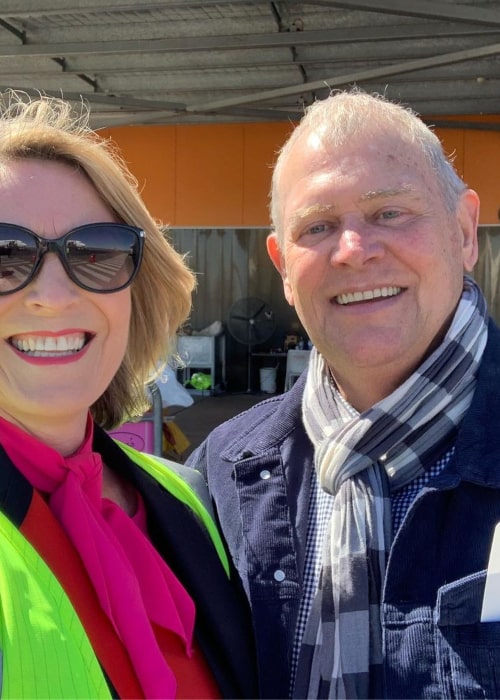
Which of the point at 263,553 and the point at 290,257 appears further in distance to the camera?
the point at 290,257

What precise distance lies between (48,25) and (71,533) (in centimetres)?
658

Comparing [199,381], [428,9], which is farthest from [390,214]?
[199,381]

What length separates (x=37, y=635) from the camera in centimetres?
97

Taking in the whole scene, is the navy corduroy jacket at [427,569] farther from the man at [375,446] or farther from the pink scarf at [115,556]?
the pink scarf at [115,556]

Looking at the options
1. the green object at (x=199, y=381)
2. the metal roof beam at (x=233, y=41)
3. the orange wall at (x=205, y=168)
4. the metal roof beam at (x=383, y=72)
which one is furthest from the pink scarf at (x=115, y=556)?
the orange wall at (x=205, y=168)

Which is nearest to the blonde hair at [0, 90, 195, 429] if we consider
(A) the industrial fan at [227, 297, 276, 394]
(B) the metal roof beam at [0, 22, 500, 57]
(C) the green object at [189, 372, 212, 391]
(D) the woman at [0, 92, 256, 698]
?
(D) the woman at [0, 92, 256, 698]

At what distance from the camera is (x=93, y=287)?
1320 millimetres

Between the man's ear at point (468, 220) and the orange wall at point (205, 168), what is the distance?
850cm

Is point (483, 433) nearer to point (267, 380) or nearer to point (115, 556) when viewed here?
point (115, 556)

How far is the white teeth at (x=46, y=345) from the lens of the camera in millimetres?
1259

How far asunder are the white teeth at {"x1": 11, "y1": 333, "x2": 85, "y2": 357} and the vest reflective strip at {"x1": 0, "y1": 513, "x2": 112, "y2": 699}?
350mm

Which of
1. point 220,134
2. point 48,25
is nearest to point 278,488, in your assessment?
point 48,25

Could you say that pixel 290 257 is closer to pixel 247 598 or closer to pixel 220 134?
pixel 247 598

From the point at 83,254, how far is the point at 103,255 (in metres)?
0.05
